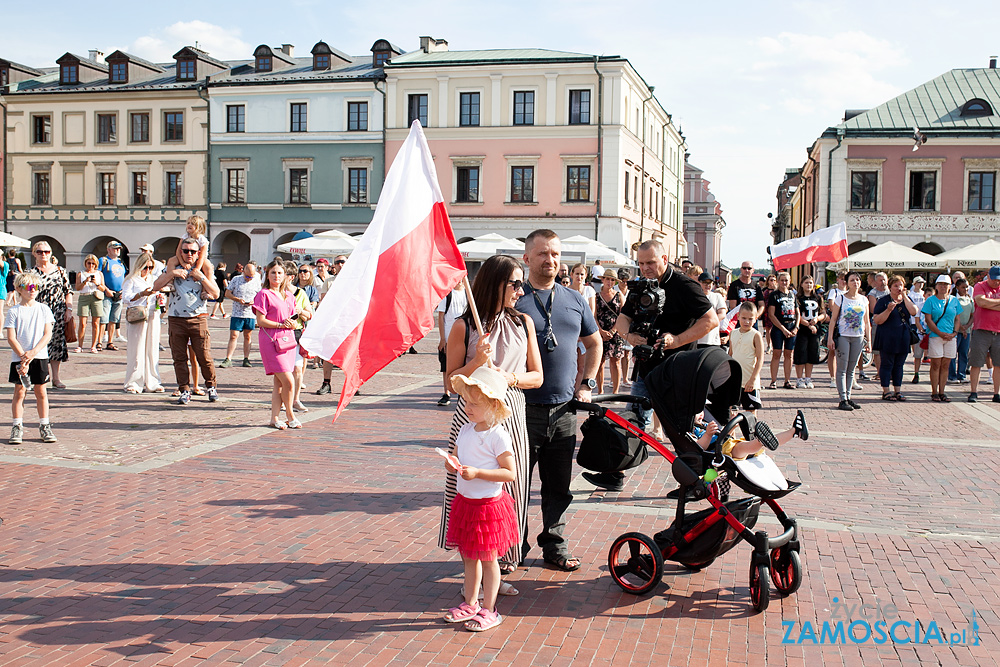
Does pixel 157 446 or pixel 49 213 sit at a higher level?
pixel 49 213

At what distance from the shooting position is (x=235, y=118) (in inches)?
1686

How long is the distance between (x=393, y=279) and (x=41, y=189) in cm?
4843

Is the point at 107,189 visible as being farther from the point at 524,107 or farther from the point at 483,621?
the point at 483,621

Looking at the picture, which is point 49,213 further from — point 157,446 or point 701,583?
point 701,583

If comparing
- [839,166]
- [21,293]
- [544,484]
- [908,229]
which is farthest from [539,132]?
[544,484]

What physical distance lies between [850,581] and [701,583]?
33.2 inches

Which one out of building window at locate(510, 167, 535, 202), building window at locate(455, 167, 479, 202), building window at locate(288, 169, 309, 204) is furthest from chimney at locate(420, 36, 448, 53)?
building window at locate(288, 169, 309, 204)

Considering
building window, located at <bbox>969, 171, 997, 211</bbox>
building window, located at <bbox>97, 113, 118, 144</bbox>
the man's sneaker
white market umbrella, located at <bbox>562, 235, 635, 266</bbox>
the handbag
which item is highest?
building window, located at <bbox>97, 113, 118, 144</bbox>

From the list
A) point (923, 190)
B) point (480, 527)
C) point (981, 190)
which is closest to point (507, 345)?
point (480, 527)

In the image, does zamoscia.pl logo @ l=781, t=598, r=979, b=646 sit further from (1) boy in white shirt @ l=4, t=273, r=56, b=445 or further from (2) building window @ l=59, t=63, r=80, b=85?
(2) building window @ l=59, t=63, r=80, b=85

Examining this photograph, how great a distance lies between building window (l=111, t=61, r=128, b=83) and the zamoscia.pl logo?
48300mm

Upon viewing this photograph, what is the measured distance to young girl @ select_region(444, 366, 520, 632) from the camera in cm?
400

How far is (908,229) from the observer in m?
37.5

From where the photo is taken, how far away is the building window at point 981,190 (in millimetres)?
36750
